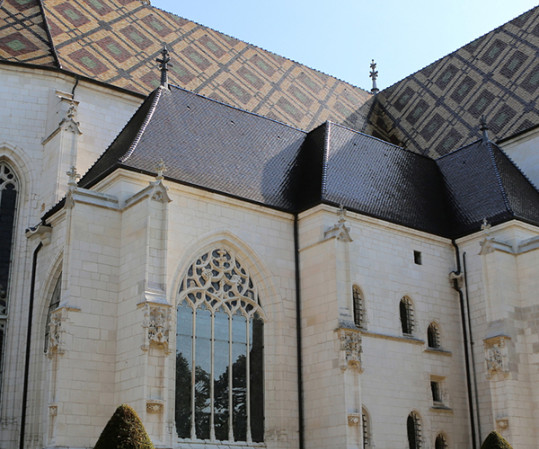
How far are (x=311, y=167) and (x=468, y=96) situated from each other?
855 cm

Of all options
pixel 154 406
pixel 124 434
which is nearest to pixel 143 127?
pixel 154 406

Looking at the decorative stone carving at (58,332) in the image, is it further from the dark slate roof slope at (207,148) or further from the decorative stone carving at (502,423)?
the decorative stone carving at (502,423)

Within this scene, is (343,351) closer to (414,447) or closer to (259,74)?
(414,447)

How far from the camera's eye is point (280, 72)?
24.9 m

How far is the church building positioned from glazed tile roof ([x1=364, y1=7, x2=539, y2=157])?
47cm

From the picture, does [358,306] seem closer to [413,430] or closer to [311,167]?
[413,430]

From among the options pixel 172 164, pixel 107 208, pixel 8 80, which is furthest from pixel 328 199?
pixel 8 80

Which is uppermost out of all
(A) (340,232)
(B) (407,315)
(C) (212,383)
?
(A) (340,232)

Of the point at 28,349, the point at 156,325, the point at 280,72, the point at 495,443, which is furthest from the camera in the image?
the point at 280,72

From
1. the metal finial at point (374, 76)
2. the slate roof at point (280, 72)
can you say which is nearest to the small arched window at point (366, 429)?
the slate roof at point (280, 72)

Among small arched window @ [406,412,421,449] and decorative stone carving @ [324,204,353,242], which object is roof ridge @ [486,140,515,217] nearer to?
decorative stone carving @ [324,204,353,242]

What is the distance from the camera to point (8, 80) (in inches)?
716

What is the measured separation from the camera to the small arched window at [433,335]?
1745 cm

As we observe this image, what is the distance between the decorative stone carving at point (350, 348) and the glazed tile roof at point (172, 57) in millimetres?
8866
